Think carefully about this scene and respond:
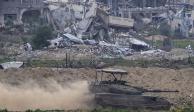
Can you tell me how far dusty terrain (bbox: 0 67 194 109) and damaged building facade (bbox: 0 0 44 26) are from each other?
26.6 m

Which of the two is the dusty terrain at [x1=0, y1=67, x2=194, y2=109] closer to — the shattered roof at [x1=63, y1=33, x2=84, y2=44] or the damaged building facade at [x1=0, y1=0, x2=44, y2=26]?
the shattered roof at [x1=63, y1=33, x2=84, y2=44]

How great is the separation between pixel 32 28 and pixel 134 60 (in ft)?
54.0

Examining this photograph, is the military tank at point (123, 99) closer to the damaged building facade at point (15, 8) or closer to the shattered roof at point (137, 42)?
the shattered roof at point (137, 42)

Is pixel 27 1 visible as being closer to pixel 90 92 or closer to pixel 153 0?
pixel 153 0

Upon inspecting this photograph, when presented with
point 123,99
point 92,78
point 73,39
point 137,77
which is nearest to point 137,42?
point 73,39

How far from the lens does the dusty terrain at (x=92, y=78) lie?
28780 mm

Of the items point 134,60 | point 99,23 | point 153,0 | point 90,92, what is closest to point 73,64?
point 134,60

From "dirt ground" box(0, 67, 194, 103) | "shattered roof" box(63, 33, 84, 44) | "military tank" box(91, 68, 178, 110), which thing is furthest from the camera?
"shattered roof" box(63, 33, 84, 44)

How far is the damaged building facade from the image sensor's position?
6022 cm

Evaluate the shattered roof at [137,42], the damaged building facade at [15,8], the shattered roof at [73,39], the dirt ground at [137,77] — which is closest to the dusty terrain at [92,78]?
the dirt ground at [137,77]

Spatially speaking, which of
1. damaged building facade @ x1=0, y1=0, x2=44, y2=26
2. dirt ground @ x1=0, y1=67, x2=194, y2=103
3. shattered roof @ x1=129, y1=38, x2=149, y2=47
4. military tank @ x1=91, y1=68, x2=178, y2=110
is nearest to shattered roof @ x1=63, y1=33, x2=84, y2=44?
shattered roof @ x1=129, y1=38, x2=149, y2=47

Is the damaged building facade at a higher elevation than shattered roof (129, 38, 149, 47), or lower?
higher

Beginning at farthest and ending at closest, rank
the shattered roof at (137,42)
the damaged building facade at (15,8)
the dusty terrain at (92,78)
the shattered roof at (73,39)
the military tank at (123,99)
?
the damaged building facade at (15,8), the shattered roof at (137,42), the shattered roof at (73,39), the dusty terrain at (92,78), the military tank at (123,99)

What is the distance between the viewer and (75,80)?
30516mm
